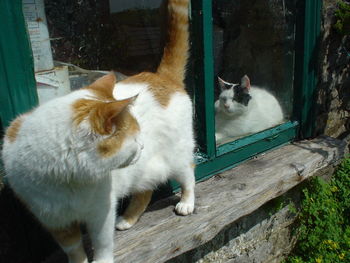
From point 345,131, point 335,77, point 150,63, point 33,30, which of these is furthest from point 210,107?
point 345,131

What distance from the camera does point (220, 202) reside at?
1.88 metres

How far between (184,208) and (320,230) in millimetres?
1197

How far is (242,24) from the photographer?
7.72 ft

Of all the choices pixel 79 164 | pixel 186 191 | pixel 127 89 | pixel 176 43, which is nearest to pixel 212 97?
pixel 176 43

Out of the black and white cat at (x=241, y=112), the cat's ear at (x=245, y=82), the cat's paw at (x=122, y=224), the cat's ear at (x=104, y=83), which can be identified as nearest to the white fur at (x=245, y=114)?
the black and white cat at (x=241, y=112)

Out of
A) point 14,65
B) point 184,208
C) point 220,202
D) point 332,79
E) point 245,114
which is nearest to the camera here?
point 14,65

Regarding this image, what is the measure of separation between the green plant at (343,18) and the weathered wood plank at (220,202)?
84 centimetres

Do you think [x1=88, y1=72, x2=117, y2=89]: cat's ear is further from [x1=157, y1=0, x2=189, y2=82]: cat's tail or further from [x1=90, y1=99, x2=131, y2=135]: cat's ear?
[x1=157, y1=0, x2=189, y2=82]: cat's tail

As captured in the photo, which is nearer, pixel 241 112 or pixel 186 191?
pixel 186 191

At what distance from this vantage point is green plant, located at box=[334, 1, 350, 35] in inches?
97.0

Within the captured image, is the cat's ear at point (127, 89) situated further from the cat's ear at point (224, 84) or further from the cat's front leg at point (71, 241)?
the cat's ear at point (224, 84)

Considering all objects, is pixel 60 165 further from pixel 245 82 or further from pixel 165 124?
pixel 245 82

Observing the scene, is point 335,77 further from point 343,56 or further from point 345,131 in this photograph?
point 345,131

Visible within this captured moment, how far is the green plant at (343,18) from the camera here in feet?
8.09
